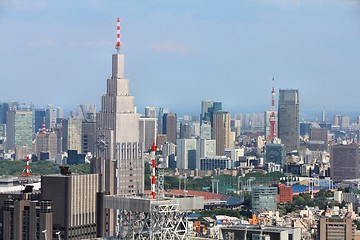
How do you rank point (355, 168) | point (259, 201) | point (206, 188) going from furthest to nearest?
point (355, 168) < point (206, 188) < point (259, 201)

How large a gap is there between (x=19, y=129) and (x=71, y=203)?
39003 mm

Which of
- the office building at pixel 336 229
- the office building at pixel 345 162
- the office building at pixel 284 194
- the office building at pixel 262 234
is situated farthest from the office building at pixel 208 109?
the office building at pixel 262 234

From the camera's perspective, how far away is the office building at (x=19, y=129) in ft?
165

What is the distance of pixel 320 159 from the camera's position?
48.5m

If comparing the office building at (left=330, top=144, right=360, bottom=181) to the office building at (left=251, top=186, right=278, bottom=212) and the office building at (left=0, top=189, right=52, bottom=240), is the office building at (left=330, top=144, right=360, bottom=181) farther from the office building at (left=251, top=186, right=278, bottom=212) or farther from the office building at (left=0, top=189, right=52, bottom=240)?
the office building at (left=0, top=189, right=52, bottom=240)

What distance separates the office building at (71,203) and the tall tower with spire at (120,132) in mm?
6266

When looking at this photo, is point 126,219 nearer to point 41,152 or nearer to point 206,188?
point 206,188

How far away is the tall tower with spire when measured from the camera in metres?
20.4

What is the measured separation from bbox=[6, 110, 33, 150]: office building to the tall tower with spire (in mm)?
28199

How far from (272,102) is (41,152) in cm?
1554

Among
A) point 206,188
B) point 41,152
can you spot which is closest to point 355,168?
point 206,188

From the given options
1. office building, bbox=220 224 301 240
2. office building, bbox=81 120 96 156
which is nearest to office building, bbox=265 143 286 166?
office building, bbox=81 120 96 156

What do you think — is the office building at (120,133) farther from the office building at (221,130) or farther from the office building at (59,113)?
the office building at (59,113)

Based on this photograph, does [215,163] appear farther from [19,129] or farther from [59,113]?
[59,113]
